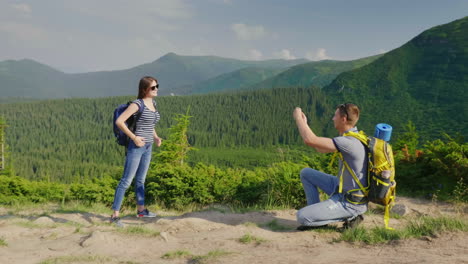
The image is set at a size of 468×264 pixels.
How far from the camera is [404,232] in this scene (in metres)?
4.72

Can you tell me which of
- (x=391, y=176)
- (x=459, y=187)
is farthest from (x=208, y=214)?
(x=459, y=187)

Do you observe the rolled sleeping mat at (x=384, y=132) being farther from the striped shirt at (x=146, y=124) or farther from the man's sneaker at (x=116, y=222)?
the man's sneaker at (x=116, y=222)

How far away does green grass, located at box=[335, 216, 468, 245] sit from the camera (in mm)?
4652

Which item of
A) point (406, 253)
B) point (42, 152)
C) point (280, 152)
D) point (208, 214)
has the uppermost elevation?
point (280, 152)

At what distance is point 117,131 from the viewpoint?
19.7 ft

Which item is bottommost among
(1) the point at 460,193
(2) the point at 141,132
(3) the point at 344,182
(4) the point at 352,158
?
(1) the point at 460,193

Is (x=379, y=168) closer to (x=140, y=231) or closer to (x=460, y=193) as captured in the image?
(x=140, y=231)

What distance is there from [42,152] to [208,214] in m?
195

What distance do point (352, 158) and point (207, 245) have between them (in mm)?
2522

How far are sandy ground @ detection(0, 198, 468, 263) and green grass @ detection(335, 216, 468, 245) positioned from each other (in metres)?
0.11

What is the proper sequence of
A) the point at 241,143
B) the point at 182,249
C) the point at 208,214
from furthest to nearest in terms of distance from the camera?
the point at 241,143, the point at 208,214, the point at 182,249

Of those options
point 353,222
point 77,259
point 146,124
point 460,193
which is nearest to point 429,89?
point 460,193

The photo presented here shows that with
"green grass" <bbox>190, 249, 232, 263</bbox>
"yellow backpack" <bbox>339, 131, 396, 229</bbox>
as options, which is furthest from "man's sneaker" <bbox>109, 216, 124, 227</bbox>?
"yellow backpack" <bbox>339, 131, 396, 229</bbox>

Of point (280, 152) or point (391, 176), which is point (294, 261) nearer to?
point (391, 176)
